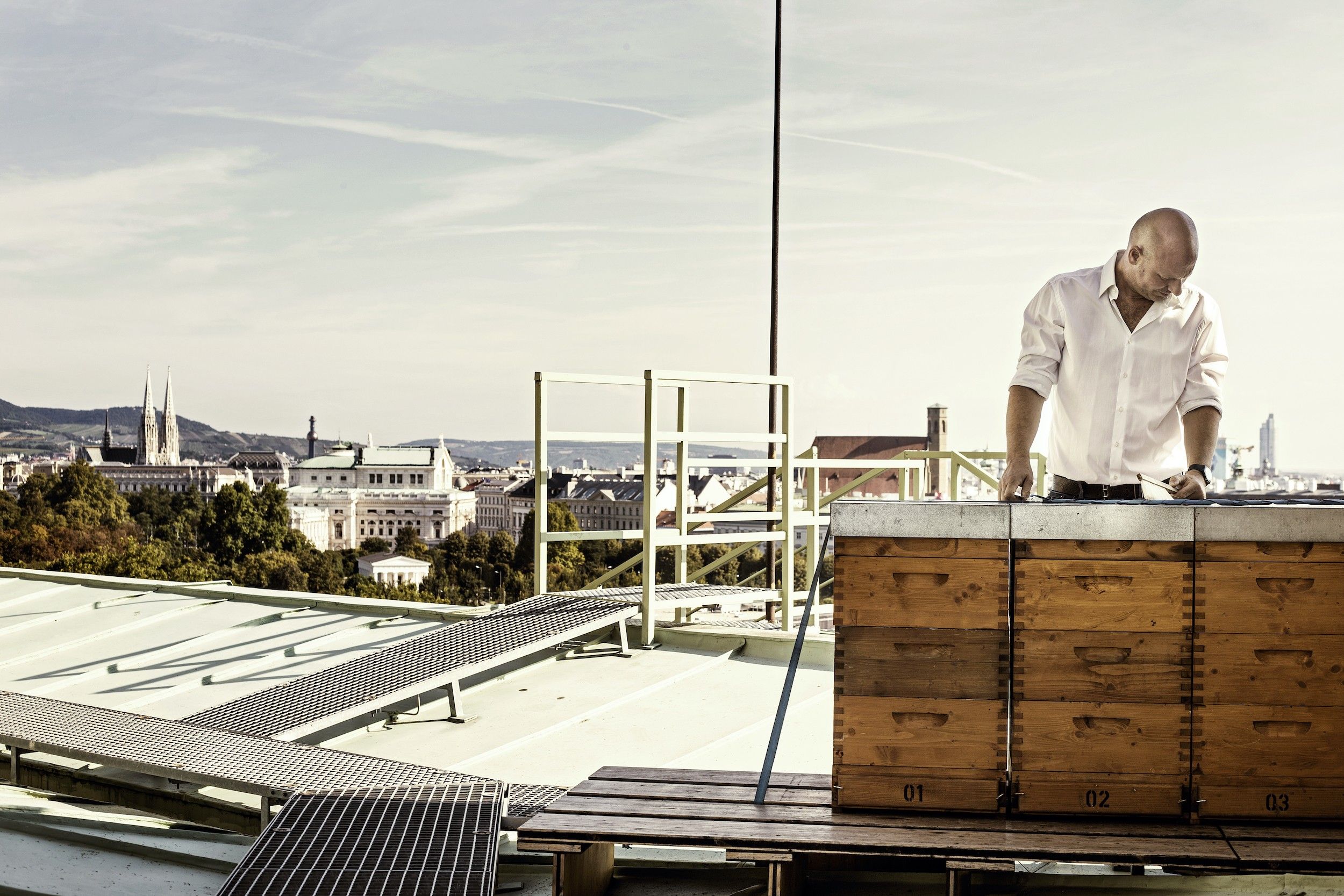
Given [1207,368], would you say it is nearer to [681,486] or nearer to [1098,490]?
[1098,490]

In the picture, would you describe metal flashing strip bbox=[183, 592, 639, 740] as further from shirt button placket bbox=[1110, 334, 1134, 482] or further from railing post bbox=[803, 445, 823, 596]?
shirt button placket bbox=[1110, 334, 1134, 482]

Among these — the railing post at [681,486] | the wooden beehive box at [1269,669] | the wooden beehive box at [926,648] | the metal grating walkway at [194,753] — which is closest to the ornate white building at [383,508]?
the railing post at [681,486]

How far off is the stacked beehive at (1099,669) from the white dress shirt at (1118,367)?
88 centimetres

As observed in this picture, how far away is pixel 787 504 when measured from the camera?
7520 mm

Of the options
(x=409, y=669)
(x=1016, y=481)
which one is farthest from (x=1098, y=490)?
(x=409, y=669)

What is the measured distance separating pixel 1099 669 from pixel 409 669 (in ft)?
14.0

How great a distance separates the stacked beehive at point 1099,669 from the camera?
110 inches

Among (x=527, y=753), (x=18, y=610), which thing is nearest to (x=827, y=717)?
(x=527, y=753)

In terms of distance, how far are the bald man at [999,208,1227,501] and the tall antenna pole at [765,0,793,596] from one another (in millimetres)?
7194

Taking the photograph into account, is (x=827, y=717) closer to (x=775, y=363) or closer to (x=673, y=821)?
(x=673, y=821)

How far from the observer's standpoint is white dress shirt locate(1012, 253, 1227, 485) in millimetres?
3516

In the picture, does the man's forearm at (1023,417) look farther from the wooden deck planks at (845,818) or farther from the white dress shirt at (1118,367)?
the wooden deck planks at (845,818)

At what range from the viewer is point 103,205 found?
198 metres

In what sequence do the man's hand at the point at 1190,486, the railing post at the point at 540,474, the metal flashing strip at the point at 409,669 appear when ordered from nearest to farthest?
1. the man's hand at the point at 1190,486
2. the metal flashing strip at the point at 409,669
3. the railing post at the point at 540,474
